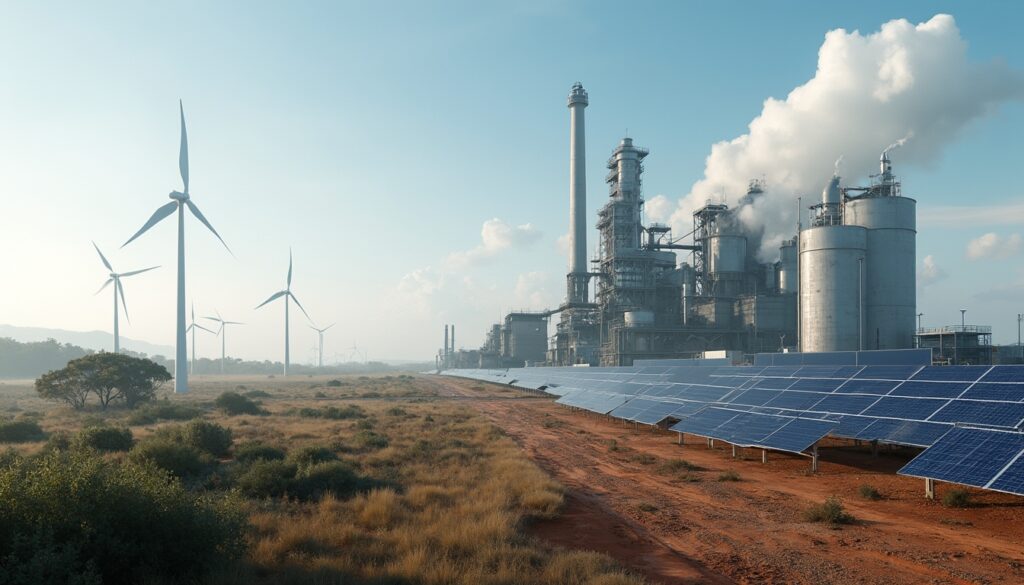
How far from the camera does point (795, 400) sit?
2795cm

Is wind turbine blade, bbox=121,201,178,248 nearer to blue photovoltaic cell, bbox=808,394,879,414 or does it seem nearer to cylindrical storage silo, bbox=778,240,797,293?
blue photovoltaic cell, bbox=808,394,879,414

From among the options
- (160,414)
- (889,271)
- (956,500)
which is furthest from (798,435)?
(889,271)

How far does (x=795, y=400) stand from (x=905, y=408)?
5.61m

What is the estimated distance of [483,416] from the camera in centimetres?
4794

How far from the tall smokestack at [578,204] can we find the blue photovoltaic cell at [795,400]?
283ft

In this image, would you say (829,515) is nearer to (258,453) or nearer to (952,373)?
(952,373)

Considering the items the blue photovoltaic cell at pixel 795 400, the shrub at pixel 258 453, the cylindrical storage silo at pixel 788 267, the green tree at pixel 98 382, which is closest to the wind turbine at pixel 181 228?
the green tree at pixel 98 382

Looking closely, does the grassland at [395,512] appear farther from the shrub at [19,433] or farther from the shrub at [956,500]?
the shrub at [956,500]

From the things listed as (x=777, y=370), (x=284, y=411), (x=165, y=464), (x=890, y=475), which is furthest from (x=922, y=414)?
(x=284, y=411)

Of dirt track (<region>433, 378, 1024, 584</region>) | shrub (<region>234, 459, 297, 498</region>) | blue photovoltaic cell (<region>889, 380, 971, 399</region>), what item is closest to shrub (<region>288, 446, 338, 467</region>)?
shrub (<region>234, 459, 297, 498</region>)

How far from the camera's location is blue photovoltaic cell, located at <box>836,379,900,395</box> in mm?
25984

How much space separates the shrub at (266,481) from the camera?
18047mm

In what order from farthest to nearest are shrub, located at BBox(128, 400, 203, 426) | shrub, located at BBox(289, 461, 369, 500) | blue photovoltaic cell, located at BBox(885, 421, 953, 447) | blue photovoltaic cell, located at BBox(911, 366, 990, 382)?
shrub, located at BBox(128, 400, 203, 426) → blue photovoltaic cell, located at BBox(911, 366, 990, 382) → blue photovoltaic cell, located at BBox(885, 421, 953, 447) → shrub, located at BBox(289, 461, 369, 500)

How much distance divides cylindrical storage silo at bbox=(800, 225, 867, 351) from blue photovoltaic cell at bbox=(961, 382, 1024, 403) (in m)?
44.4
